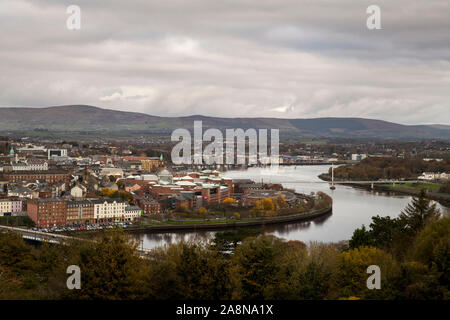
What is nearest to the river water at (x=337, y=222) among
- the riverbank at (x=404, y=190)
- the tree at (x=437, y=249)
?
the riverbank at (x=404, y=190)

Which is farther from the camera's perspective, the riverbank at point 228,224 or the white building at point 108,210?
the white building at point 108,210

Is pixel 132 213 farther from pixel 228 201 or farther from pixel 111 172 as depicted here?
pixel 111 172

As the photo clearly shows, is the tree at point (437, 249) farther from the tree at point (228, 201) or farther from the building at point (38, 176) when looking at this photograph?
the building at point (38, 176)

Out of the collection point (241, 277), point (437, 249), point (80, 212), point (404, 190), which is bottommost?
point (404, 190)

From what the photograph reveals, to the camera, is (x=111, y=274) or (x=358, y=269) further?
(x=358, y=269)

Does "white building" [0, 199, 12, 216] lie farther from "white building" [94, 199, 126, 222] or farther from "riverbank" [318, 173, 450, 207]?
"riverbank" [318, 173, 450, 207]

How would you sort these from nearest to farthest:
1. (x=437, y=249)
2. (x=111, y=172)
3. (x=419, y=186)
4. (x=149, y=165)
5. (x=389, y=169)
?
(x=437, y=249) → (x=419, y=186) → (x=111, y=172) → (x=389, y=169) → (x=149, y=165)

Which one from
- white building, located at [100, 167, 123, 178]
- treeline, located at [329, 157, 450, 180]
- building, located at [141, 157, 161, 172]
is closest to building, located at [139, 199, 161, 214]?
white building, located at [100, 167, 123, 178]

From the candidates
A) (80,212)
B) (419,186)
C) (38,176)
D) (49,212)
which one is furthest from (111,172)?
(419,186)

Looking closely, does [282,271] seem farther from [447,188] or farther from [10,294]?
[447,188]
